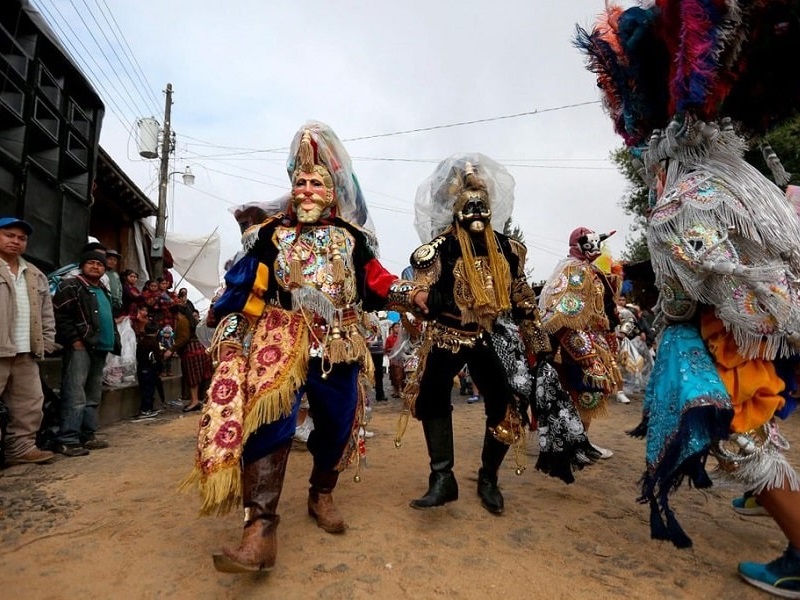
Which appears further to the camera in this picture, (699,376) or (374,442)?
(374,442)

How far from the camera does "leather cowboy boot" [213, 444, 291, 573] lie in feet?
6.47

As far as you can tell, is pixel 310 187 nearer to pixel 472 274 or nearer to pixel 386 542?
pixel 472 274

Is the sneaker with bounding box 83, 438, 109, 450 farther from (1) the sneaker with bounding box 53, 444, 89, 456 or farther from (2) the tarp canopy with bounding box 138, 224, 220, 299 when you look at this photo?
(2) the tarp canopy with bounding box 138, 224, 220, 299

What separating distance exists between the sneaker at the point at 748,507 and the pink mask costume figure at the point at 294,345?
2.21 metres

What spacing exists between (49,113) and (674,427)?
26.3 ft

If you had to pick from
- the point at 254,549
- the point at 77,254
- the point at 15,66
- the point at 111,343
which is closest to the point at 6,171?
the point at 15,66

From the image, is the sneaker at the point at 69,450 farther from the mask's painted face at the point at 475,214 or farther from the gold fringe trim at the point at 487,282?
the mask's painted face at the point at 475,214

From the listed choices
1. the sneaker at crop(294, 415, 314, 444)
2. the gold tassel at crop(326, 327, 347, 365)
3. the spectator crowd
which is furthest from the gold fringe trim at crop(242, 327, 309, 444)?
the spectator crowd

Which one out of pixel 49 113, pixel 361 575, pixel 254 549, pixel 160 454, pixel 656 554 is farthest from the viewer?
pixel 49 113

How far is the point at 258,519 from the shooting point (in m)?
2.14

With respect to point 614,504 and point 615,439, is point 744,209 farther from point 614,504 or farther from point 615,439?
point 615,439

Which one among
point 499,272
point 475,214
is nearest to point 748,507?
point 499,272

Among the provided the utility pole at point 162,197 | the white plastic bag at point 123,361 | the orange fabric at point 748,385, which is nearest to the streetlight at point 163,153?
the utility pole at point 162,197

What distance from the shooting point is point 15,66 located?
606 cm
